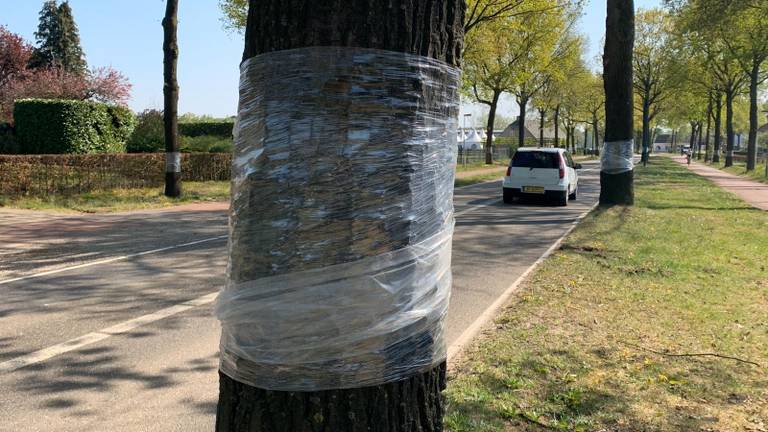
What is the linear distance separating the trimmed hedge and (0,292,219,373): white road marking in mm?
11498

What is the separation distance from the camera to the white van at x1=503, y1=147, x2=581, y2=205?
17203 millimetres

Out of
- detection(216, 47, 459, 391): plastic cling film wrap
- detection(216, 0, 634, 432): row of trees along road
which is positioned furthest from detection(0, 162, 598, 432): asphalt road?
detection(216, 47, 459, 391): plastic cling film wrap

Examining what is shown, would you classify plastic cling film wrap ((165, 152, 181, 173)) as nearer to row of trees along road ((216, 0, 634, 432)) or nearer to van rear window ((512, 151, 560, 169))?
van rear window ((512, 151, 560, 169))

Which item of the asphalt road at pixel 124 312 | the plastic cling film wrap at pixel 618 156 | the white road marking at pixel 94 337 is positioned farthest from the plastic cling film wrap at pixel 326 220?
the plastic cling film wrap at pixel 618 156

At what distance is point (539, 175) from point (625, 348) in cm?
1296

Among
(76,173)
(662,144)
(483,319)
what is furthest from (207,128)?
(662,144)

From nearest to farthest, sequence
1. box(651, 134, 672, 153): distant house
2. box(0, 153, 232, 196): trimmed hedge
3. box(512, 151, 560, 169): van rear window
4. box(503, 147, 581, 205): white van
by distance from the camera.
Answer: box(0, 153, 232, 196): trimmed hedge
box(503, 147, 581, 205): white van
box(512, 151, 560, 169): van rear window
box(651, 134, 672, 153): distant house

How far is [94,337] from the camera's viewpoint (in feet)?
17.6

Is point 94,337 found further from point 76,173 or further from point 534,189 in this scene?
point 534,189

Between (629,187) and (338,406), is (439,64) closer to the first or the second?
(338,406)

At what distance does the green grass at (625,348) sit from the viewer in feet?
11.7

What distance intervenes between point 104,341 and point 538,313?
3783 millimetres

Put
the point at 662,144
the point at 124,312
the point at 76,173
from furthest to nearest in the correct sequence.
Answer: the point at 662,144 → the point at 76,173 → the point at 124,312

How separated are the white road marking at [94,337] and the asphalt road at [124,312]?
1 centimetres
